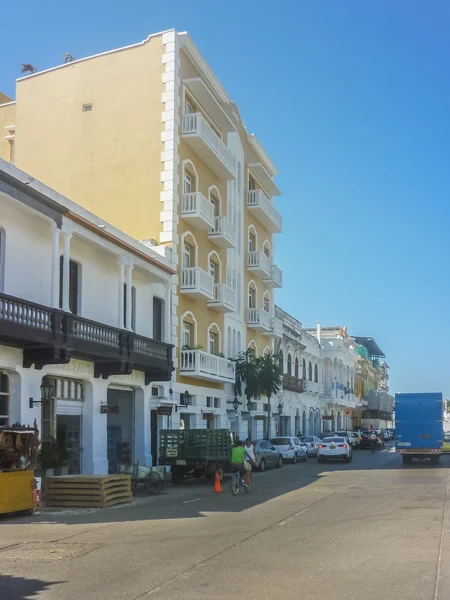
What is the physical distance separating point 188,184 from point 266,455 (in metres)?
12.5

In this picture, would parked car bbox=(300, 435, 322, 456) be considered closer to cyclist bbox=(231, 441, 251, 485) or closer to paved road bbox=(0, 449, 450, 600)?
cyclist bbox=(231, 441, 251, 485)

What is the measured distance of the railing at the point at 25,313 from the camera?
18.0 metres

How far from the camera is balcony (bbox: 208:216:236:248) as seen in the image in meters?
34.9

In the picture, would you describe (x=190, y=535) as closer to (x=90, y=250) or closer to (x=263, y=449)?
(x=90, y=250)

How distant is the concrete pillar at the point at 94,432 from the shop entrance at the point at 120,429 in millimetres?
2177

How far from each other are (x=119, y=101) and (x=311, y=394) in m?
35.4

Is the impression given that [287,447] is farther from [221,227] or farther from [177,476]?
[177,476]

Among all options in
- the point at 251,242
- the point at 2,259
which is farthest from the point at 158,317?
the point at 251,242

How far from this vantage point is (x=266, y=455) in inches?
1305

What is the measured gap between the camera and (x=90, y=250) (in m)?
24.5

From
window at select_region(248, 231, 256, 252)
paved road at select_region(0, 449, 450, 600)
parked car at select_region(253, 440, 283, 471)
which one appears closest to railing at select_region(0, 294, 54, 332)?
paved road at select_region(0, 449, 450, 600)

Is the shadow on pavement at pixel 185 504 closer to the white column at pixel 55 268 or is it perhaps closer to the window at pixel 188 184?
the white column at pixel 55 268

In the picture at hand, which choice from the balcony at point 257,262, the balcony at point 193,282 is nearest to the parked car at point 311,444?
the balcony at point 257,262

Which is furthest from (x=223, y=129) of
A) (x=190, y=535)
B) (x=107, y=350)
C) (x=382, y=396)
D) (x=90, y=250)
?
(x=382, y=396)
